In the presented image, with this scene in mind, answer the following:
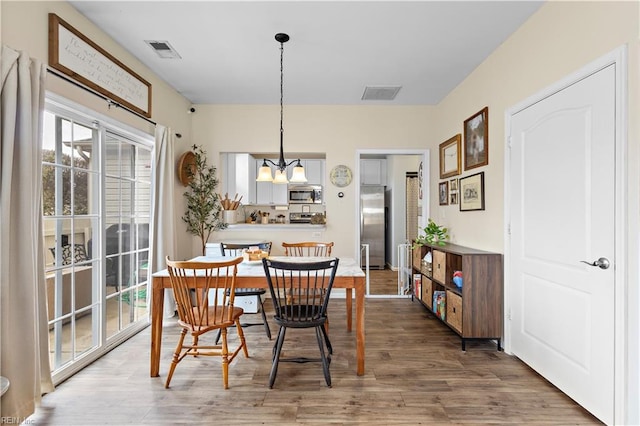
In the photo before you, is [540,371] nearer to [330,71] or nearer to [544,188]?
[544,188]

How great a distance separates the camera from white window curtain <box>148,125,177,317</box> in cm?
346

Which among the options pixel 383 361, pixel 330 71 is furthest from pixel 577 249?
pixel 330 71

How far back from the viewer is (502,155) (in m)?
2.87

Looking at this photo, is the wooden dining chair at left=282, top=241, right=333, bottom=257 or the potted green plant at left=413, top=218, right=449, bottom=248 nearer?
the wooden dining chair at left=282, top=241, right=333, bottom=257

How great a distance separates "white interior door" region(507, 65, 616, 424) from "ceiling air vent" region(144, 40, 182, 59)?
311 cm

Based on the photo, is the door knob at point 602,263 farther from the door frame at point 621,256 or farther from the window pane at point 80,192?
the window pane at point 80,192

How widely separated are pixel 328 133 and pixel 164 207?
236 cm

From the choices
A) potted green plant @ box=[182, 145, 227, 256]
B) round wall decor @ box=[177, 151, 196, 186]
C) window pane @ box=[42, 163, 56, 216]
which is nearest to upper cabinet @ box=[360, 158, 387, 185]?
potted green plant @ box=[182, 145, 227, 256]

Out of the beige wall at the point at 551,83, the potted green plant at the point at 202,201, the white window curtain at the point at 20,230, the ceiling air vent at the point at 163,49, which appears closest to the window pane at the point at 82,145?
the white window curtain at the point at 20,230

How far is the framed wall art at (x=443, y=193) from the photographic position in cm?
407

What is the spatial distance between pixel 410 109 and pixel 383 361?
3.41 m

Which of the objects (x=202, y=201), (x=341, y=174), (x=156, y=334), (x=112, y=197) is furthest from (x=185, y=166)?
(x=156, y=334)

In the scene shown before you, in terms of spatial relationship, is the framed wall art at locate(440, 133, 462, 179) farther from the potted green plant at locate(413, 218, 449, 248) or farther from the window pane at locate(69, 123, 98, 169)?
the window pane at locate(69, 123, 98, 169)

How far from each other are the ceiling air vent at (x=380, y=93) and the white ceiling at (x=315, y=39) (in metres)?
0.10
